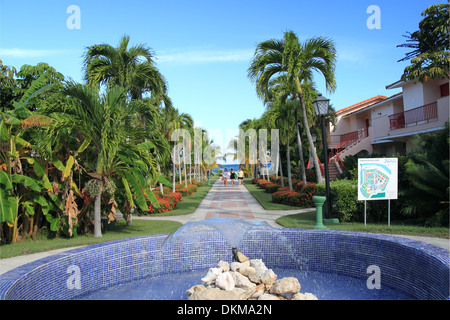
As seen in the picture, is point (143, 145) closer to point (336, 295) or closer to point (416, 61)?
point (336, 295)

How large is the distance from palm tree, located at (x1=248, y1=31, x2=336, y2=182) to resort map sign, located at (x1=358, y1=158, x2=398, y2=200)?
4238 millimetres

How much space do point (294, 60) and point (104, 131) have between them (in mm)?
9311

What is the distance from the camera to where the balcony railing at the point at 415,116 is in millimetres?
21469

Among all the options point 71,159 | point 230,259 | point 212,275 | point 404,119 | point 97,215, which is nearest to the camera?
point 212,275

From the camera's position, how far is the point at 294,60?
52.4 feet

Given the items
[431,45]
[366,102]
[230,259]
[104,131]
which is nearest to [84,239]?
[104,131]

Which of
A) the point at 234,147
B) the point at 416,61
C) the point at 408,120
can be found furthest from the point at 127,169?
the point at 234,147

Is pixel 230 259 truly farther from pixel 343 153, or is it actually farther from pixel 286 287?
pixel 343 153

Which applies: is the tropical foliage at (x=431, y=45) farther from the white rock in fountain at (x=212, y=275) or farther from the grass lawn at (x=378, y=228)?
the white rock in fountain at (x=212, y=275)

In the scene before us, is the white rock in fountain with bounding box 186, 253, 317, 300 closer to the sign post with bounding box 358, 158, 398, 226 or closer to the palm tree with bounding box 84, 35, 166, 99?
the sign post with bounding box 358, 158, 398, 226

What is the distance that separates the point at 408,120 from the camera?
23.4 meters

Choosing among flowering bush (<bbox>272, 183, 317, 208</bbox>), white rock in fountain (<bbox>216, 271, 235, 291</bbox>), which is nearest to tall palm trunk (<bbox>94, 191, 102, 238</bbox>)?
white rock in fountain (<bbox>216, 271, 235, 291</bbox>)

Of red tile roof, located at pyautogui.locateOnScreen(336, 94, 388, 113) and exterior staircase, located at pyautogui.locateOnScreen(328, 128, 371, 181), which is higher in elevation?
red tile roof, located at pyautogui.locateOnScreen(336, 94, 388, 113)

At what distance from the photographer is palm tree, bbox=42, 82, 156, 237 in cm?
1003
